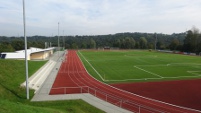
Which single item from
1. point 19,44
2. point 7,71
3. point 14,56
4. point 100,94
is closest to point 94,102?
point 100,94

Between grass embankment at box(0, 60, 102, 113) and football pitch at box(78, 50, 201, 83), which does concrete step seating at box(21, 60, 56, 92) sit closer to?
grass embankment at box(0, 60, 102, 113)

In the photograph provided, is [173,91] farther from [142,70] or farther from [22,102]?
[142,70]

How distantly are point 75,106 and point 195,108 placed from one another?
1084 centimetres

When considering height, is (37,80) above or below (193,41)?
below

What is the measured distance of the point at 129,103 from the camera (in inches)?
826

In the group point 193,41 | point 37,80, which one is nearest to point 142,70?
point 37,80

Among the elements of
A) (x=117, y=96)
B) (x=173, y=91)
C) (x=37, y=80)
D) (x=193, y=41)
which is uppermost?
(x=193, y=41)

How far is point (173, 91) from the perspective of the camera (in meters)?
26.1

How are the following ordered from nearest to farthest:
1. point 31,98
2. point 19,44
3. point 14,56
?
point 31,98, point 14,56, point 19,44

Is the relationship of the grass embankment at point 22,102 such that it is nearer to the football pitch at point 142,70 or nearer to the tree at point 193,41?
the football pitch at point 142,70

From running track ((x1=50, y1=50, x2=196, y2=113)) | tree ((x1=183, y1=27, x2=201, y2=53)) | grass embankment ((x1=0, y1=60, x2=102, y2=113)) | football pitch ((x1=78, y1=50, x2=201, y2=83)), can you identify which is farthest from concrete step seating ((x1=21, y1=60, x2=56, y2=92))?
tree ((x1=183, y1=27, x2=201, y2=53))

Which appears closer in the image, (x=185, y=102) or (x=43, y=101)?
(x=43, y=101)

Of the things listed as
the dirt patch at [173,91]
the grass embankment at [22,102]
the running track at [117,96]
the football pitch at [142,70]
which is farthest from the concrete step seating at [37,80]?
the dirt patch at [173,91]

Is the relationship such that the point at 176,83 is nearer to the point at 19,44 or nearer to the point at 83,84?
the point at 83,84
